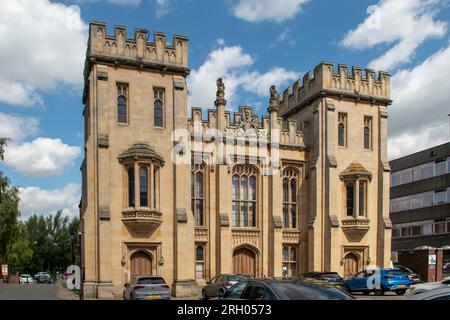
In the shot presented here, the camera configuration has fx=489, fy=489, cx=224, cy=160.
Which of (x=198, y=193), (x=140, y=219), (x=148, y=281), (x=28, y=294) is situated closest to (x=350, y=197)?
(x=198, y=193)

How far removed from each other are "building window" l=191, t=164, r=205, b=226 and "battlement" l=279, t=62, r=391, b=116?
30.3 ft

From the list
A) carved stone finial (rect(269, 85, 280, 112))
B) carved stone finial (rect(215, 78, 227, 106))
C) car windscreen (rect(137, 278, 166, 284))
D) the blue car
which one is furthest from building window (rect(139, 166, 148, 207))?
the blue car

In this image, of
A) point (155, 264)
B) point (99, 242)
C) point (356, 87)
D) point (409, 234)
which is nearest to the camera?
point (99, 242)

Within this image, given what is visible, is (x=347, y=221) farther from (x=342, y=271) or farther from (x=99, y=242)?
(x=99, y=242)

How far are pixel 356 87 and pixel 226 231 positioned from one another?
13.2 m

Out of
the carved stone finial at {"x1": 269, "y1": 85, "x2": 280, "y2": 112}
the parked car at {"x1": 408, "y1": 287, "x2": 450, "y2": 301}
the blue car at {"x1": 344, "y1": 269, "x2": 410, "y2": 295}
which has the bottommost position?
the blue car at {"x1": 344, "y1": 269, "x2": 410, "y2": 295}

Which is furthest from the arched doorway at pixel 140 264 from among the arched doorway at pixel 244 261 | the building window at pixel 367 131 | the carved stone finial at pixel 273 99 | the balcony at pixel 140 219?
the building window at pixel 367 131

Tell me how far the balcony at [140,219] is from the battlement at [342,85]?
533 inches

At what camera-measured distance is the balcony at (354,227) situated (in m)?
30.8

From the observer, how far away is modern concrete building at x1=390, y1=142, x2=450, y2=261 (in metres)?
49.0

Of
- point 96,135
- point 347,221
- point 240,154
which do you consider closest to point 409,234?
point 347,221

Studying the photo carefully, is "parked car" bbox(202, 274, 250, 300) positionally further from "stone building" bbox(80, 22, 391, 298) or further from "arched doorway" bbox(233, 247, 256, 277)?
"arched doorway" bbox(233, 247, 256, 277)

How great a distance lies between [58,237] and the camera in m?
96.1

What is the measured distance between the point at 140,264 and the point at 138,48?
11.8 metres
